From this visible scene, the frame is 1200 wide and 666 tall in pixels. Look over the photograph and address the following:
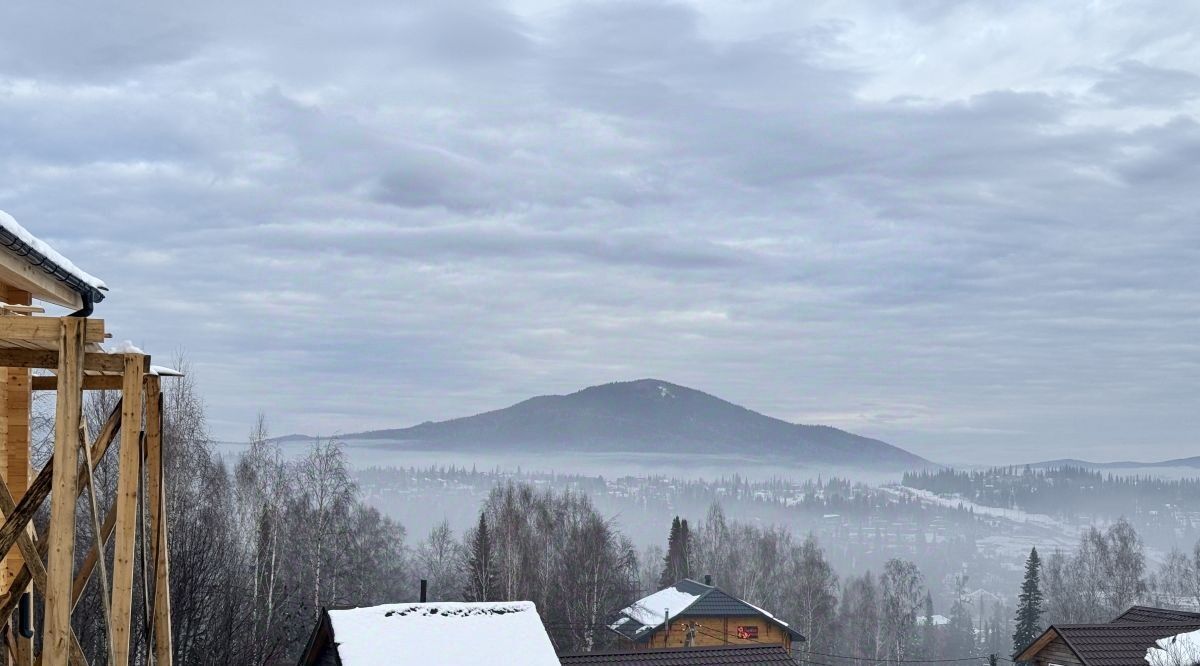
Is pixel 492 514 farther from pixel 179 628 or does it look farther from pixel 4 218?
pixel 4 218

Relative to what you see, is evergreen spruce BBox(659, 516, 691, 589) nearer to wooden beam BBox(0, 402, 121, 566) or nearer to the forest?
the forest

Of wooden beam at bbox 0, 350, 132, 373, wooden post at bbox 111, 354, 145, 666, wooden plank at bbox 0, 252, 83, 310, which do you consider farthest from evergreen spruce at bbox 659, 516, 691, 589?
wooden beam at bbox 0, 350, 132, 373

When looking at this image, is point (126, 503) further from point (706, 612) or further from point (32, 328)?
point (706, 612)

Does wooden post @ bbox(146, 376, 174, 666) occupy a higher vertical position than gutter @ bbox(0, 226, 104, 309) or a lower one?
lower

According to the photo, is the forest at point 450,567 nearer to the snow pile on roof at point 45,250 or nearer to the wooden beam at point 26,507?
the snow pile on roof at point 45,250

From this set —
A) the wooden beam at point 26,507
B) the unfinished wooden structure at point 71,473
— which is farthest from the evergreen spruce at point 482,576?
Result: the wooden beam at point 26,507

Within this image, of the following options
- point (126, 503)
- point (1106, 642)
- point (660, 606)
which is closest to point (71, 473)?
point (126, 503)

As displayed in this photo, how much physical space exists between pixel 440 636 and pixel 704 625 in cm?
3405

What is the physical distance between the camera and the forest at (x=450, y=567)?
31938 millimetres

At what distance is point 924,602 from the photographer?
376 ft

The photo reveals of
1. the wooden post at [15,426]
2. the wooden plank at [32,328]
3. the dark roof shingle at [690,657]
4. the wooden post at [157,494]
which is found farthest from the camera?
the dark roof shingle at [690,657]

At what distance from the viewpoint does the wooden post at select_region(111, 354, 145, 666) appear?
852 centimetres

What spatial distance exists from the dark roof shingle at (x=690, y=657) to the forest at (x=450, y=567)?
11004 mm

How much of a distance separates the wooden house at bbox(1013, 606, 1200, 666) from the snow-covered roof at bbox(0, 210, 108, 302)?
68.5ft
